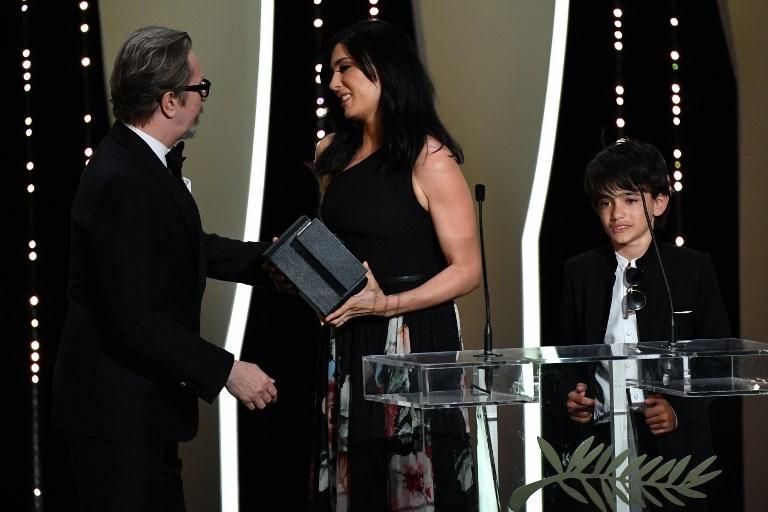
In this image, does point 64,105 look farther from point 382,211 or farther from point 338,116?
point 382,211

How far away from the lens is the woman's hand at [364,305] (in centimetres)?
234

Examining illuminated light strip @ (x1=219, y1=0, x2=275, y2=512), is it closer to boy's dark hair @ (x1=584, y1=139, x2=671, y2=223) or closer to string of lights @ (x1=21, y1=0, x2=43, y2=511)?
string of lights @ (x1=21, y1=0, x2=43, y2=511)

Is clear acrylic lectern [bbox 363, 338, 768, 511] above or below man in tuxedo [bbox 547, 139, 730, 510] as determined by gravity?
below

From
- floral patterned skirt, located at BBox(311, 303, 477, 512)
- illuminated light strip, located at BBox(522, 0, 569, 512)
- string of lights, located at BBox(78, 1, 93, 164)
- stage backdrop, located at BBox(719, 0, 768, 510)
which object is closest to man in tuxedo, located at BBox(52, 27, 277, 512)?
floral patterned skirt, located at BBox(311, 303, 477, 512)

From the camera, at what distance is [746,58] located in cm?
340

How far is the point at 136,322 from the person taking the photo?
2.08 meters

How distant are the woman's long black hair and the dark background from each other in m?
0.67

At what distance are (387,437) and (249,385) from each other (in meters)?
0.29

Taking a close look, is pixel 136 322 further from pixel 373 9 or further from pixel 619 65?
pixel 619 65

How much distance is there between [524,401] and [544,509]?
0.57ft

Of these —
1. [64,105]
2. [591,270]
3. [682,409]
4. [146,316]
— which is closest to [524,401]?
[682,409]

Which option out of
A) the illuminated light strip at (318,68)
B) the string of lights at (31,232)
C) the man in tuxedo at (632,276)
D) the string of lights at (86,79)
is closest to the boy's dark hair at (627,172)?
the man in tuxedo at (632,276)

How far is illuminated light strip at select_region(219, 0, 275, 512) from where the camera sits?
3.22m

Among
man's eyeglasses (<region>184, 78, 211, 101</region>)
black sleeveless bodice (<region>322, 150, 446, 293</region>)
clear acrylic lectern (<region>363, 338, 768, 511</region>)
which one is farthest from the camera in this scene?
black sleeveless bodice (<region>322, 150, 446, 293</region>)
